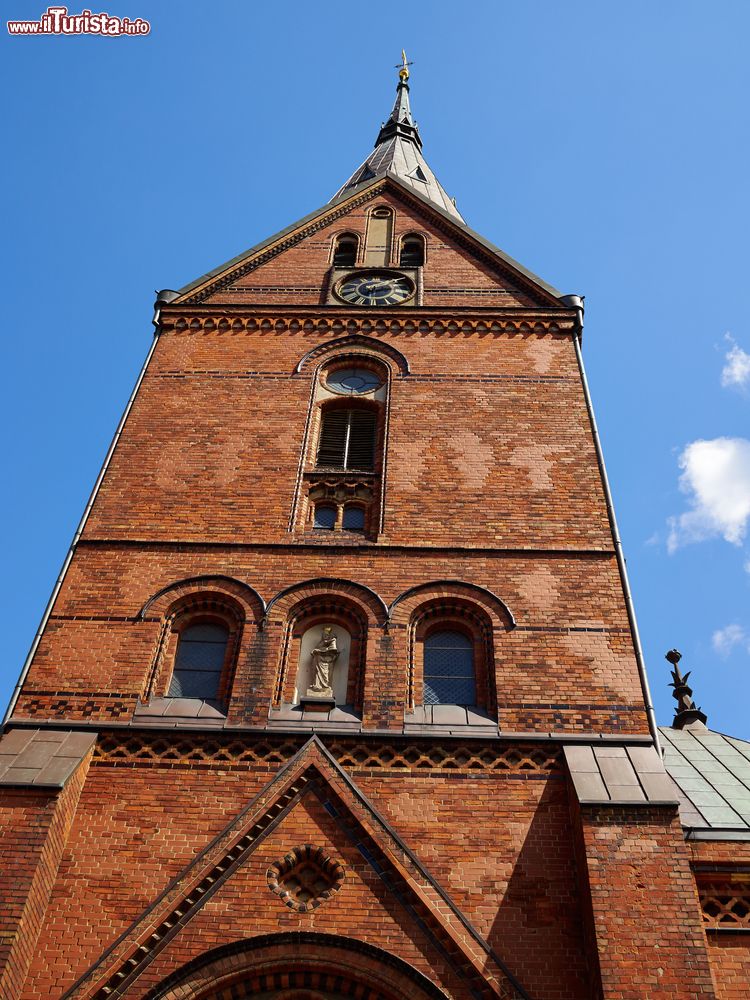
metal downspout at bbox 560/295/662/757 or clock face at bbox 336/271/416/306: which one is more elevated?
clock face at bbox 336/271/416/306

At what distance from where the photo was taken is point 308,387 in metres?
14.1

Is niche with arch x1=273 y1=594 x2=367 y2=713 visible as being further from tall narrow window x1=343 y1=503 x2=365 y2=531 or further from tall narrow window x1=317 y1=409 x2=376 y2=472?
tall narrow window x1=317 y1=409 x2=376 y2=472

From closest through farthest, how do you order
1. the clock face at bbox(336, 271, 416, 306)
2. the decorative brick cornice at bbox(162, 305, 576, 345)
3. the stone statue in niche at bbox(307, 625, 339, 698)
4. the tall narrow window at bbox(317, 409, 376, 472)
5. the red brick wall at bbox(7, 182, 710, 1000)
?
the red brick wall at bbox(7, 182, 710, 1000), the stone statue in niche at bbox(307, 625, 339, 698), the tall narrow window at bbox(317, 409, 376, 472), the decorative brick cornice at bbox(162, 305, 576, 345), the clock face at bbox(336, 271, 416, 306)

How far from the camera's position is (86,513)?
12.0m

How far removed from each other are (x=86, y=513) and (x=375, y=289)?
643 centimetres

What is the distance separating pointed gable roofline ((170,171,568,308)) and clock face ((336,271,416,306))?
1.50 metres

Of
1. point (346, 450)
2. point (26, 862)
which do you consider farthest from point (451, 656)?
point (26, 862)

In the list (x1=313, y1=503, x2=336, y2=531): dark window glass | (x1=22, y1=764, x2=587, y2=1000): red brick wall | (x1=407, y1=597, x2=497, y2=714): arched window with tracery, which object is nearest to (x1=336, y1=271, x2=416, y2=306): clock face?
(x1=313, y1=503, x2=336, y2=531): dark window glass

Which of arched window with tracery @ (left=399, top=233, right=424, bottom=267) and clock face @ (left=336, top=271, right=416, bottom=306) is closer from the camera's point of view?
clock face @ (left=336, top=271, right=416, bottom=306)

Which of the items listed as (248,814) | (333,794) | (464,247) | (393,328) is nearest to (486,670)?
(333,794)

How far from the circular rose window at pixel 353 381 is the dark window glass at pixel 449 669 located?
455 centimetres

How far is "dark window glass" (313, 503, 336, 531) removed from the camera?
482 inches

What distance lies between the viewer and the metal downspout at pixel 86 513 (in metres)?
10.0

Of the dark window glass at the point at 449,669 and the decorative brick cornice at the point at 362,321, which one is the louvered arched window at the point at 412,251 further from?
the dark window glass at the point at 449,669
